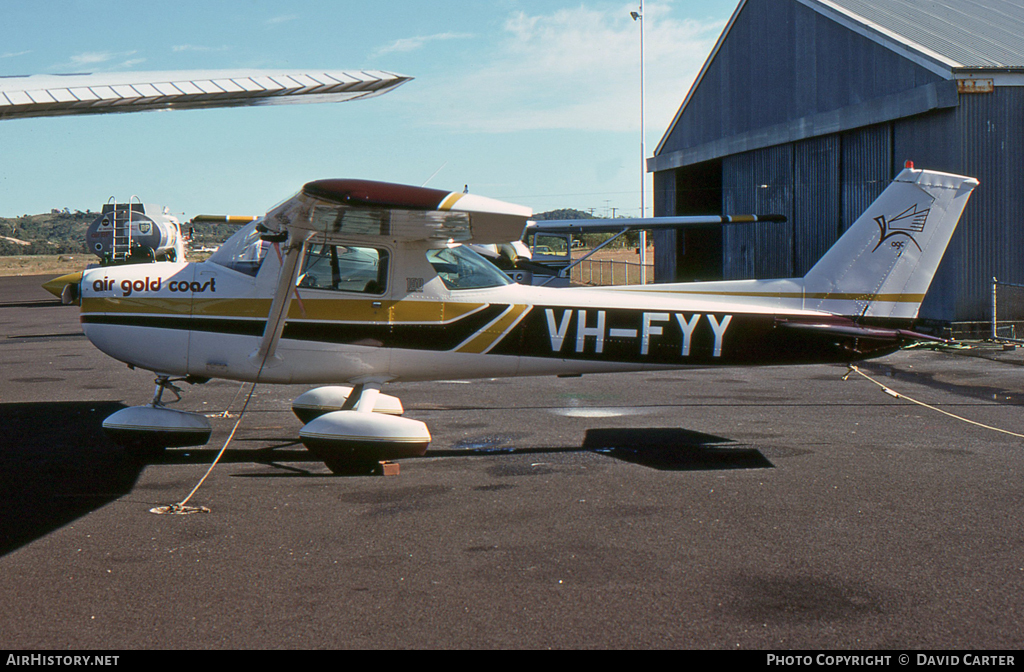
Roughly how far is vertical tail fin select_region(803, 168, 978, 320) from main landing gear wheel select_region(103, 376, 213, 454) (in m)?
5.63

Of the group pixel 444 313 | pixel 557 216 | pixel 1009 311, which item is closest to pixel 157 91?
pixel 444 313

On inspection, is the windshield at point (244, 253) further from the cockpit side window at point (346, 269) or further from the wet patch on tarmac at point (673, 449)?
the wet patch on tarmac at point (673, 449)

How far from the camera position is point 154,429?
22.5 ft

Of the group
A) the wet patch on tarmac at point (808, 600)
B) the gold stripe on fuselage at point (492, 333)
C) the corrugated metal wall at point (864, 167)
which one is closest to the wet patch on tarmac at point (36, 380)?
the gold stripe on fuselage at point (492, 333)

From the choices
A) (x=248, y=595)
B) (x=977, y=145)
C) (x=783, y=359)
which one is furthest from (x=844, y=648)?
(x=977, y=145)

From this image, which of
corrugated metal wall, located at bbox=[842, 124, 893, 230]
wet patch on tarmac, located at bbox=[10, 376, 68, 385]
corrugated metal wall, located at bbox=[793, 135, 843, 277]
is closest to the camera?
wet patch on tarmac, located at bbox=[10, 376, 68, 385]

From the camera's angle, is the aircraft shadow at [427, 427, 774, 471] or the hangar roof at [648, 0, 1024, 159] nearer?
the aircraft shadow at [427, 427, 774, 471]

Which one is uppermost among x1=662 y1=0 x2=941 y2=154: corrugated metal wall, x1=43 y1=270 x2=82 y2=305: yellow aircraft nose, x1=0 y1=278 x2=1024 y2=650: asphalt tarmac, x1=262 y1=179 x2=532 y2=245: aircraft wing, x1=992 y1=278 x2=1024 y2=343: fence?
x1=662 y1=0 x2=941 y2=154: corrugated metal wall

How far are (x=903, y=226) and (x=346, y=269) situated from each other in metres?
4.95

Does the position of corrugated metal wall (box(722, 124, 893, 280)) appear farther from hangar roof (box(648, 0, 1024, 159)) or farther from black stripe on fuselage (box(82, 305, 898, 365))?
black stripe on fuselage (box(82, 305, 898, 365))

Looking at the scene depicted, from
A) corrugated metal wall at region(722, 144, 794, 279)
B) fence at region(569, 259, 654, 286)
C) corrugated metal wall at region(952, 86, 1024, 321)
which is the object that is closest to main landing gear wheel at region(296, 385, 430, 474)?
corrugated metal wall at region(952, 86, 1024, 321)

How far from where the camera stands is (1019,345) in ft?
47.8

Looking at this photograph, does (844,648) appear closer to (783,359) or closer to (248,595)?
(248,595)

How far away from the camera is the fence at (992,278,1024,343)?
1527 cm
